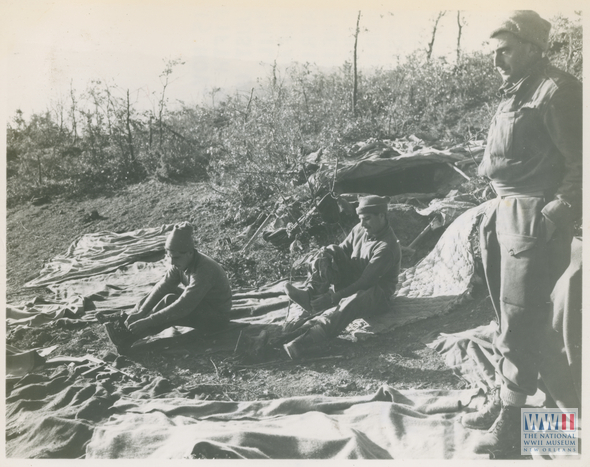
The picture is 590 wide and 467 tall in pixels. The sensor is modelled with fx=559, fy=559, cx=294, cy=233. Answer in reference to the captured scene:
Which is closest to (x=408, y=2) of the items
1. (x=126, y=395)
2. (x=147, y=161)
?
(x=147, y=161)

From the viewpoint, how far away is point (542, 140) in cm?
360

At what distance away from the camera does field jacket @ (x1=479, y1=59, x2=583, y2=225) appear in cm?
355

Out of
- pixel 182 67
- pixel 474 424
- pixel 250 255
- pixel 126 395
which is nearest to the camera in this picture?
pixel 474 424

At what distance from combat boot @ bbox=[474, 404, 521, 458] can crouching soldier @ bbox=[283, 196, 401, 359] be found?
123 cm

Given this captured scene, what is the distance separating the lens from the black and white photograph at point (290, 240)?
3.67m

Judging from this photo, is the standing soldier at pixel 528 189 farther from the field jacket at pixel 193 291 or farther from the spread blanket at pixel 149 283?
the field jacket at pixel 193 291

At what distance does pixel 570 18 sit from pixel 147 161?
13.7 ft

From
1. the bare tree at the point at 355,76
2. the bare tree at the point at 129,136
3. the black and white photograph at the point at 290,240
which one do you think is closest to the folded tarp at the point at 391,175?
the black and white photograph at the point at 290,240

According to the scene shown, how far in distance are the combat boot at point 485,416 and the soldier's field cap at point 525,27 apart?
231 cm

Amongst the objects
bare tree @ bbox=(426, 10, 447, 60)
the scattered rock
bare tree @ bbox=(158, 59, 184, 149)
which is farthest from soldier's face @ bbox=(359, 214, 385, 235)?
the scattered rock

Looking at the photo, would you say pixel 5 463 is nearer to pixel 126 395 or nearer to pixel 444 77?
pixel 126 395

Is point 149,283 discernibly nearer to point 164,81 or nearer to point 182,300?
point 182,300

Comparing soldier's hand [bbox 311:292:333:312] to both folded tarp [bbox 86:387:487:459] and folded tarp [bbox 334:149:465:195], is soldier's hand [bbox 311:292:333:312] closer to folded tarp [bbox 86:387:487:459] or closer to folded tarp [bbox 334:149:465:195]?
folded tarp [bbox 86:387:487:459]

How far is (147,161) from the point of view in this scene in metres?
5.98
